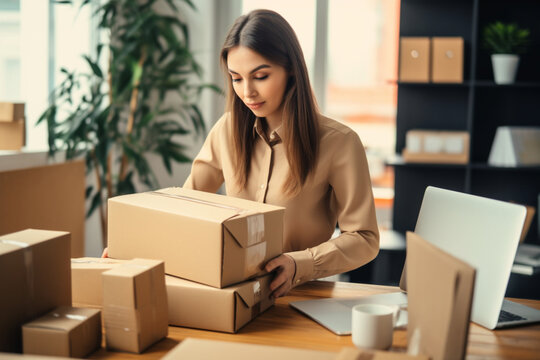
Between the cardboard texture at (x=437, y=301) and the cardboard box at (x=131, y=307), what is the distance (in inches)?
18.1

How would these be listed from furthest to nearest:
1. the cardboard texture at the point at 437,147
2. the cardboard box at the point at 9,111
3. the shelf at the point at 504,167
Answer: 1. the cardboard texture at the point at 437,147
2. the shelf at the point at 504,167
3. the cardboard box at the point at 9,111

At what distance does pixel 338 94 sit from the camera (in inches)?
242

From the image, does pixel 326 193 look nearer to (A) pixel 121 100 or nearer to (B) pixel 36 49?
(A) pixel 121 100

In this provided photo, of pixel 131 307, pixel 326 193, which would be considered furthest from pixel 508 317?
pixel 131 307

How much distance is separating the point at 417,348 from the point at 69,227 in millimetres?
2444

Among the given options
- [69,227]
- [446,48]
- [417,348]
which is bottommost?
[69,227]

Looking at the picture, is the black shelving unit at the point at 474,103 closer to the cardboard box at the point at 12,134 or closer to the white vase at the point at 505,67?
the white vase at the point at 505,67

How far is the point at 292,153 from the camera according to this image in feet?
5.28

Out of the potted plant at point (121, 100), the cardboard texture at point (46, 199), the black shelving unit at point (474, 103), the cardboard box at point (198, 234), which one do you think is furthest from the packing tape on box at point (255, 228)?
the black shelving unit at point (474, 103)

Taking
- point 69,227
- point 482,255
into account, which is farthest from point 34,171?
point 482,255

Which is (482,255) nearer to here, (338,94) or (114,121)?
(114,121)

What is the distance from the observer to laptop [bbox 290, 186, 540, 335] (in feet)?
3.71

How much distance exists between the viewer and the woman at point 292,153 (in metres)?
1.51

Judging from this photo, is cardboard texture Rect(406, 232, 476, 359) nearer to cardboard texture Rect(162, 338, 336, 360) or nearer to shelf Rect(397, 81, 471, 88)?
cardboard texture Rect(162, 338, 336, 360)
